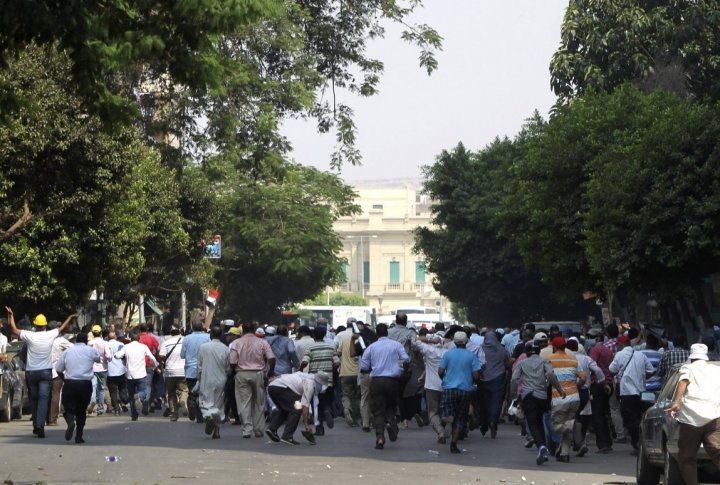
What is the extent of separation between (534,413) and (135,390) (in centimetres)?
1054

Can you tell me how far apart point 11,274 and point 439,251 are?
106 ft

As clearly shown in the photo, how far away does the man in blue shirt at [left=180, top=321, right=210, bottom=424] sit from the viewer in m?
24.8

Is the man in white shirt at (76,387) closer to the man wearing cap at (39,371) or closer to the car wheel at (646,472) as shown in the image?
the man wearing cap at (39,371)

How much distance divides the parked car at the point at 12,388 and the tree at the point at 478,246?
111 feet

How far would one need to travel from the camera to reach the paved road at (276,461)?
608 inches

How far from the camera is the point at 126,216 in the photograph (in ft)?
115

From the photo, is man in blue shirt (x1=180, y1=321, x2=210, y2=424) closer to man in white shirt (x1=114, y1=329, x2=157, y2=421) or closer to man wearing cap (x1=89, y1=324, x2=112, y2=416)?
man in white shirt (x1=114, y1=329, x2=157, y2=421)

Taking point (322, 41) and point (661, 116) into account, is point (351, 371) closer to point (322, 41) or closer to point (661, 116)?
point (322, 41)

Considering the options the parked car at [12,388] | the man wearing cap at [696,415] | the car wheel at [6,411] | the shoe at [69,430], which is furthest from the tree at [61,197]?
the man wearing cap at [696,415]

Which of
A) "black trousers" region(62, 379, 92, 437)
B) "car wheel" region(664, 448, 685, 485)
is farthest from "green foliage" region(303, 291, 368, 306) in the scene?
"car wheel" region(664, 448, 685, 485)

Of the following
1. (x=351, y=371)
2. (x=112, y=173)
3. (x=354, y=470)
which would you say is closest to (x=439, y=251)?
(x=112, y=173)

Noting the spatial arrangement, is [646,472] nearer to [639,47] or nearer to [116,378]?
[116,378]

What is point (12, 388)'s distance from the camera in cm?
2533

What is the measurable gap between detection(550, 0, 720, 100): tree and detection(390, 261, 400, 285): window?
10402cm
